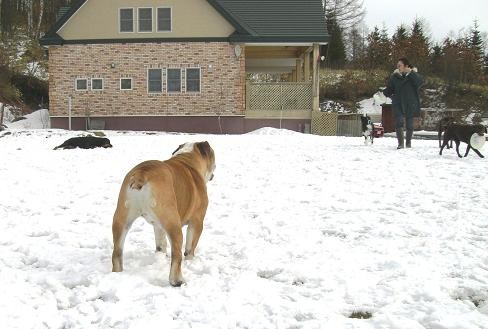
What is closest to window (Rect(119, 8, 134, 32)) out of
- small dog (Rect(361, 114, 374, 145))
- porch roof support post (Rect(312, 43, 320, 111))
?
porch roof support post (Rect(312, 43, 320, 111))

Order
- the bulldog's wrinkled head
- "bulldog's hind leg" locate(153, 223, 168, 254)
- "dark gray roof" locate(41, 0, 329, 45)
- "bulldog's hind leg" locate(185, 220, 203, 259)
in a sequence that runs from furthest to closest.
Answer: "dark gray roof" locate(41, 0, 329, 45)
the bulldog's wrinkled head
"bulldog's hind leg" locate(153, 223, 168, 254)
"bulldog's hind leg" locate(185, 220, 203, 259)

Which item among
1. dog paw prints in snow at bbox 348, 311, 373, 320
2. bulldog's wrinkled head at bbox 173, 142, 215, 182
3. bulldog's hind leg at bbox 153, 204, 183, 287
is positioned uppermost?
bulldog's wrinkled head at bbox 173, 142, 215, 182

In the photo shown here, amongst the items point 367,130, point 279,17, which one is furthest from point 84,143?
point 279,17

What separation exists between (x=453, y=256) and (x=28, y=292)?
3.49m

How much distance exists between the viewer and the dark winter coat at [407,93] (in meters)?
11.5

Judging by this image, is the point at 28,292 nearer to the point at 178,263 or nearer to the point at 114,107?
the point at 178,263

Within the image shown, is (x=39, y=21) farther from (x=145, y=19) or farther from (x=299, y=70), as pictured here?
(x=299, y=70)

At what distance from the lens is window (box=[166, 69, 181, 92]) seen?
22.2 m

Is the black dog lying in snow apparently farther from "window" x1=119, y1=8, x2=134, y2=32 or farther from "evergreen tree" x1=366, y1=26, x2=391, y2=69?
"evergreen tree" x1=366, y1=26, x2=391, y2=69

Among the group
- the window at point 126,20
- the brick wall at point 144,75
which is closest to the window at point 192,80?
the brick wall at point 144,75

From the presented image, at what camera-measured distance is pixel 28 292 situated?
3430 millimetres

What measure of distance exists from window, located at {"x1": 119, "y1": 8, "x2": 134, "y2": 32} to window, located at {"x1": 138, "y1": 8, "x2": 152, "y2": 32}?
0.39 m

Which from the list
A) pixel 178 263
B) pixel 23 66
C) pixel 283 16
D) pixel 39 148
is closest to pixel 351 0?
pixel 283 16

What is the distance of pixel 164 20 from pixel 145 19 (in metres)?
0.91
